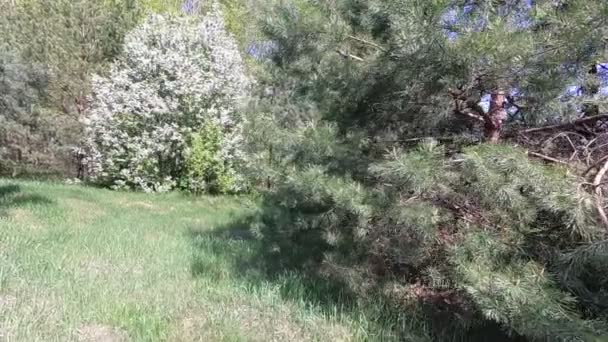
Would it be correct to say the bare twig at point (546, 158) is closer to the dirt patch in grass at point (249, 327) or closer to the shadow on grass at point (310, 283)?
the shadow on grass at point (310, 283)

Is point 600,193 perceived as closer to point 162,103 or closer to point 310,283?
point 310,283

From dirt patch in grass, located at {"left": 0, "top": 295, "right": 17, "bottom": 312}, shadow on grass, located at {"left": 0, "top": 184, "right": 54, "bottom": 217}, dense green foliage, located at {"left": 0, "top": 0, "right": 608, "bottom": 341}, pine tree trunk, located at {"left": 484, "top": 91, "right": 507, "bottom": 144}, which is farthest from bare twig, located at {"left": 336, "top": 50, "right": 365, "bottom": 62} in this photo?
shadow on grass, located at {"left": 0, "top": 184, "right": 54, "bottom": 217}

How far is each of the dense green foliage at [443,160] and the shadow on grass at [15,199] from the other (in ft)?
17.4

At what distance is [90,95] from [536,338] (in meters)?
16.6

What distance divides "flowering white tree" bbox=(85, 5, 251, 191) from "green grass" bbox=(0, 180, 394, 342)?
247 inches

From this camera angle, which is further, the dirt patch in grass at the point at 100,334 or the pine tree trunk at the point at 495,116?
the pine tree trunk at the point at 495,116

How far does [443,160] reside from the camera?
3770mm

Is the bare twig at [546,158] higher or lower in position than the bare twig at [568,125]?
lower

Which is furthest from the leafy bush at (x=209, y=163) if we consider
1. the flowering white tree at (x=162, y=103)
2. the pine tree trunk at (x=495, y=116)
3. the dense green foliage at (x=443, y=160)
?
the pine tree trunk at (x=495, y=116)

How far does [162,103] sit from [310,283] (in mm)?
10353

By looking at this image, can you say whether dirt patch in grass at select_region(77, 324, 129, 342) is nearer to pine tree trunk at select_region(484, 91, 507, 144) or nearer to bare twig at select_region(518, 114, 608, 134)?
pine tree trunk at select_region(484, 91, 507, 144)

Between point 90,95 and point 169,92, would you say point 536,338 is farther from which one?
point 90,95

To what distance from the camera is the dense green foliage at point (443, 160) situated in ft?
10.8

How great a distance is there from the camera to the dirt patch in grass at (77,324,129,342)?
133 inches
